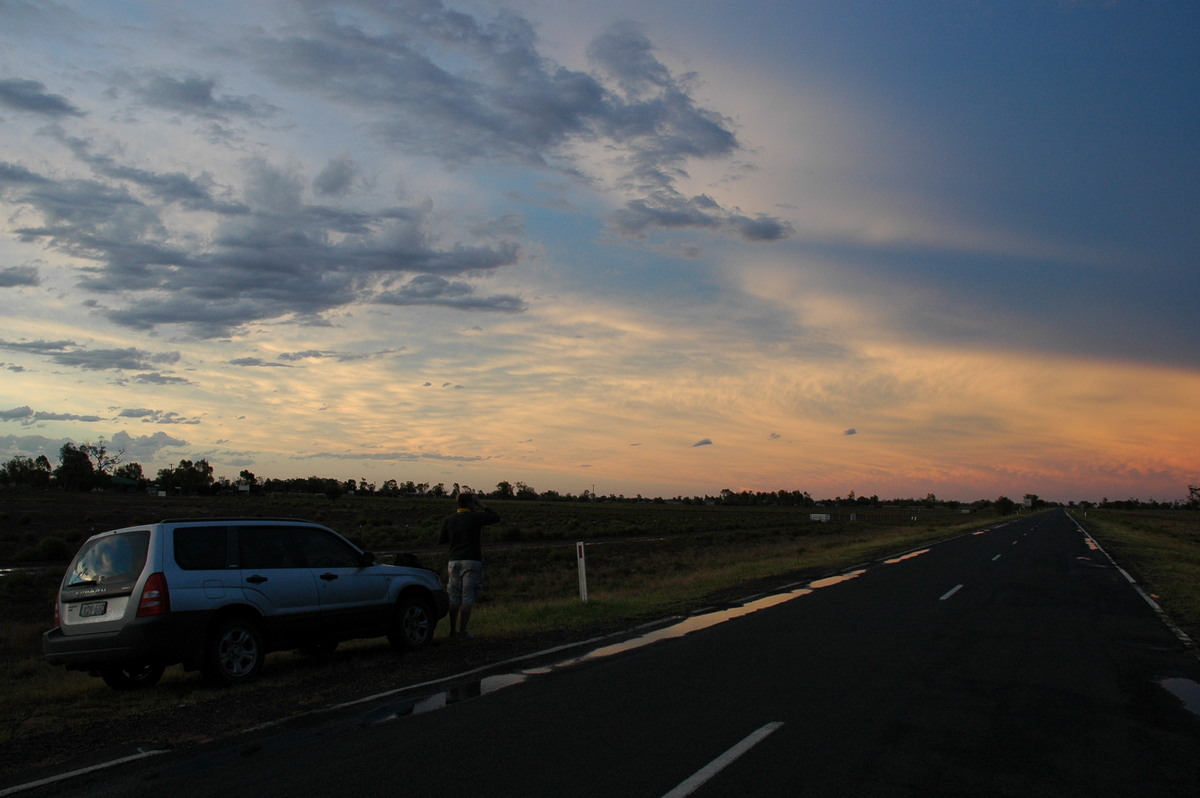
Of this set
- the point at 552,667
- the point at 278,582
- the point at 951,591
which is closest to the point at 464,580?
the point at 552,667

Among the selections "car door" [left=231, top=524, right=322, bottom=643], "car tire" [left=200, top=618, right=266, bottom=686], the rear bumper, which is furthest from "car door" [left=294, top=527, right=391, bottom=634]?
the rear bumper

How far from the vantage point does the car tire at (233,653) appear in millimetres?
8297

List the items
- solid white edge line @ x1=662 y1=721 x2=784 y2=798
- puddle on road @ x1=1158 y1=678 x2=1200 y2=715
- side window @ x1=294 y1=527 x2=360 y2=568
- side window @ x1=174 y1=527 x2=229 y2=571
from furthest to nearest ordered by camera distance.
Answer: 1. side window @ x1=294 y1=527 x2=360 y2=568
2. side window @ x1=174 y1=527 x2=229 y2=571
3. puddle on road @ x1=1158 y1=678 x2=1200 y2=715
4. solid white edge line @ x1=662 y1=721 x2=784 y2=798

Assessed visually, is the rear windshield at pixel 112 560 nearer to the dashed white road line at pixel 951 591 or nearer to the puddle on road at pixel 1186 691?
the puddle on road at pixel 1186 691

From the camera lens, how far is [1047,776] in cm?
539

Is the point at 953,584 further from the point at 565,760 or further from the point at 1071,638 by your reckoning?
the point at 565,760

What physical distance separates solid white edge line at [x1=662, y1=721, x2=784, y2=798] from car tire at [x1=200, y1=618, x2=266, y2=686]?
5508 mm

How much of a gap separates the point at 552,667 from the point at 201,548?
403 cm

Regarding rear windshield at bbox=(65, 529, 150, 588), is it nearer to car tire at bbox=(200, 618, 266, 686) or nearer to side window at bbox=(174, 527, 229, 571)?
side window at bbox=(174, 527, 229, 571)

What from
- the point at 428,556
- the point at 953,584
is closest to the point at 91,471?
the point at 428,556

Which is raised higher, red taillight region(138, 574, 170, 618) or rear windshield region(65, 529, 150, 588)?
rear windshield region(65, 529, 150, 588)

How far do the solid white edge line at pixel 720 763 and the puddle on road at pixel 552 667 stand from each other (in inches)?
110

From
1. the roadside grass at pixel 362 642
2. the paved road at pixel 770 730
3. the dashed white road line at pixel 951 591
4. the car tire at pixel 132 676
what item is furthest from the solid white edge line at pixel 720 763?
the dashed white road line at pixel 951 591

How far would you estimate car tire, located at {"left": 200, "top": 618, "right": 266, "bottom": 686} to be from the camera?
27.2 ft
